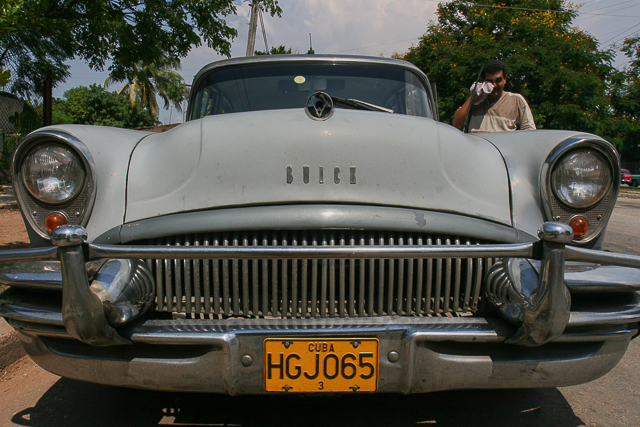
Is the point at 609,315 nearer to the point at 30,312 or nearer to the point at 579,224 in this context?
the point at 579,224

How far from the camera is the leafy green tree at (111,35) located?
216 inches

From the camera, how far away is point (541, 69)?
52.0 ft

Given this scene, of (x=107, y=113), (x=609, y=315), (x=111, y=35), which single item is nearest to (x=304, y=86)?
(x=609, y=315)

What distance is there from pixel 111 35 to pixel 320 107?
4.96 meters

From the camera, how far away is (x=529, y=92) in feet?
53.6

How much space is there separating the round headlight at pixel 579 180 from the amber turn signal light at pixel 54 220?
1.93 m

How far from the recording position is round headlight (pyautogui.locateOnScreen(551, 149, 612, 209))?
1.83 meters

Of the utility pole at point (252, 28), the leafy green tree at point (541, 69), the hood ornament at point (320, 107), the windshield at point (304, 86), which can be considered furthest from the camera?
the utility pole at point (252, 28)

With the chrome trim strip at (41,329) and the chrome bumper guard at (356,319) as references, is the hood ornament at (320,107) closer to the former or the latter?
the chrome bumper guard at (356,319)

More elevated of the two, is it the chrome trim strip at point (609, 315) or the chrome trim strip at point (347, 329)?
the chrome trim strip at point (609, 315)

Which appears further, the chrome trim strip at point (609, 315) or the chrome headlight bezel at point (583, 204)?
the chrome headlight bezel at point (583, 204)

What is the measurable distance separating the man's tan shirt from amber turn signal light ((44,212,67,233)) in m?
2.94

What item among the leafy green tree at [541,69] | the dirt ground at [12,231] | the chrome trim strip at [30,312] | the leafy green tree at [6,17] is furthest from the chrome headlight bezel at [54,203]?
the leafy green tree at [541,69]

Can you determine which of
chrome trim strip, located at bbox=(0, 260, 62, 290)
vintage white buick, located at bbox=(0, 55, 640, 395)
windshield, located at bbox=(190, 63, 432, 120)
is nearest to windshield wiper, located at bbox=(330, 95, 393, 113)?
windshield, located at bbox=(190, 63, 432, 120)
